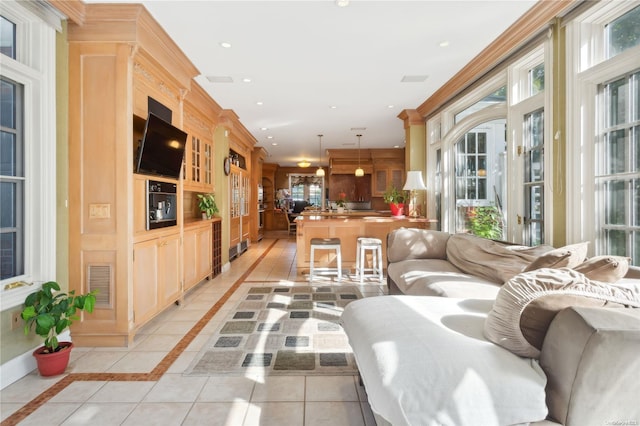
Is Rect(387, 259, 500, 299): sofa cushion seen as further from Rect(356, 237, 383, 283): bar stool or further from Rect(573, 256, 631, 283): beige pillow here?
Rect(356, 237, 383, 283): bar stool

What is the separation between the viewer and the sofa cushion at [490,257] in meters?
2.63

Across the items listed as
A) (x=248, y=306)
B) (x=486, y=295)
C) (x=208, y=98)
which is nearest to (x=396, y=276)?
(x=486, y=295)

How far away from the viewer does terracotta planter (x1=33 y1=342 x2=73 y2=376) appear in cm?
235

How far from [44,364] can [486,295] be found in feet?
10.2

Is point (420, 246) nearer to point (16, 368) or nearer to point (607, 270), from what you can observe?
point (607, 270)

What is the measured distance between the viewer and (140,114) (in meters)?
3.11

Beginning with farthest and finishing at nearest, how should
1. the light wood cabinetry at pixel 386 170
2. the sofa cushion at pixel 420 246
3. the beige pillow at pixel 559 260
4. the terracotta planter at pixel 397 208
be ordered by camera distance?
the light wood cabinetry at pixel 386 170 → the terracotta planter at pixel 397 208 → the sofa cushion at pixel 420 246 → the beige pillow at pixel 559 260

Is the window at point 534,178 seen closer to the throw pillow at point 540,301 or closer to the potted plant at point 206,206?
the throw pillow at point 540,301

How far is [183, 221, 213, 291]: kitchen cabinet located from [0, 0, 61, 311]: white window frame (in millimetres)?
1707

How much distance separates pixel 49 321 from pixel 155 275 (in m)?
1.06

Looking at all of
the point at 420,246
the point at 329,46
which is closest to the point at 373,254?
the point at 420,246

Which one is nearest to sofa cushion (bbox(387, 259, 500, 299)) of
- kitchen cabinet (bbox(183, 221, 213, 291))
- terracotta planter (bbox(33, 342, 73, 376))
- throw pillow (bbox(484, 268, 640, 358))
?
throw pillow (bbox(484, 268, 640, 358))

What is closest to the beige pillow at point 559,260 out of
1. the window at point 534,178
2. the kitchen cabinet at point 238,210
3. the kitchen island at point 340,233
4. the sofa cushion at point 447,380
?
the sofa cushion at point 447,380

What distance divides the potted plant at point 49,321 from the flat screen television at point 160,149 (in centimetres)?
116
